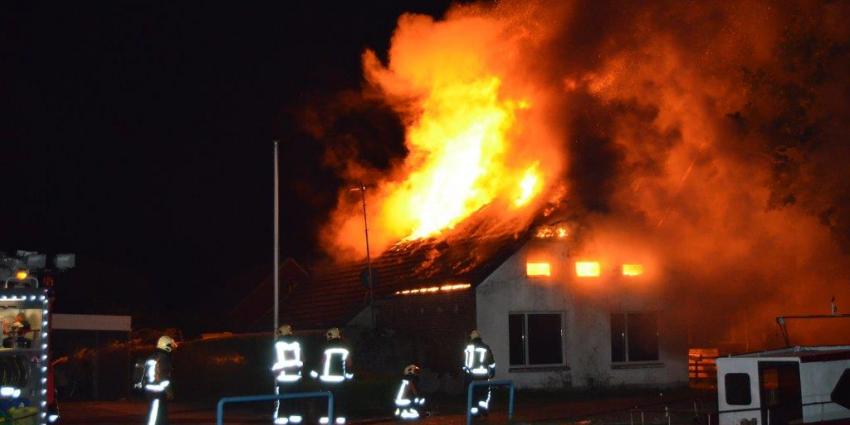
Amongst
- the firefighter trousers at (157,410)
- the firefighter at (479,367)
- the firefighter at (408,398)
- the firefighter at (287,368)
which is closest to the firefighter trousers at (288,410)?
the firefighter at (287,368)

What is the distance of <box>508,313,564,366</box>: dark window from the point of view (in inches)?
862

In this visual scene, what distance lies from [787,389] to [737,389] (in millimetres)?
555

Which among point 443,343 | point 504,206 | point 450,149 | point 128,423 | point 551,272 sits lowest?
point 128,423

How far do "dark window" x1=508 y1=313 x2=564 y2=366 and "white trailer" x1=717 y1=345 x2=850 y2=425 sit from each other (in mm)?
10538

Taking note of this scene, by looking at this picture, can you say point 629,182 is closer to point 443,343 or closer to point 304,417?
point 443,343

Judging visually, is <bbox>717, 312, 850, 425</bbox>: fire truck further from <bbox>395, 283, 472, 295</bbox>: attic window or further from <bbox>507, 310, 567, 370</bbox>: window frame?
<bbox>395, 283, 472, 295</bbox>: attic window

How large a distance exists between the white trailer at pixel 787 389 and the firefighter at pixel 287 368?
6761mm

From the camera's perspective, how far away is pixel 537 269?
22.3 meters

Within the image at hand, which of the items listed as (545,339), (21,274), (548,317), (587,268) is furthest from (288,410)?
(587,268)

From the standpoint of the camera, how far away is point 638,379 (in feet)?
74.5

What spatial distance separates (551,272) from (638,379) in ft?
10.9

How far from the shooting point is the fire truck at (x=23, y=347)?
11570 millimetres

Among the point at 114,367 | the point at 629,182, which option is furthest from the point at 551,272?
the point at 114,367

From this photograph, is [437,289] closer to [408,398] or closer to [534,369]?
[534,369]
